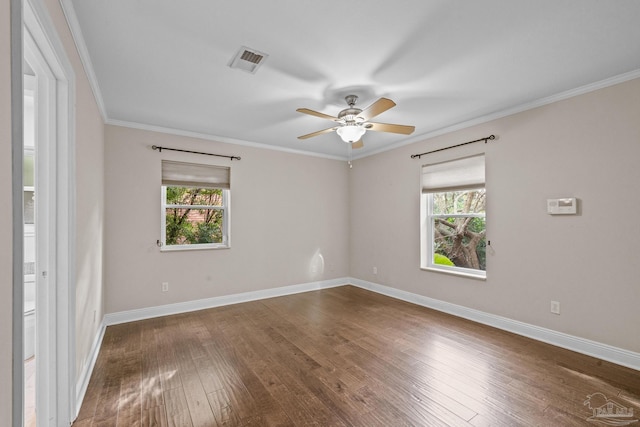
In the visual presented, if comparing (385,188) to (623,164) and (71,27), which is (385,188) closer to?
(623,164)

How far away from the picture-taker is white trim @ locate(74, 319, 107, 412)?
211cm

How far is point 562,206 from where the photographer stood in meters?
3.01

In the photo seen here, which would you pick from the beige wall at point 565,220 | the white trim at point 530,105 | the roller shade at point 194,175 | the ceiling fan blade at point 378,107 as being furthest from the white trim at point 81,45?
the beige wall at point 565,220

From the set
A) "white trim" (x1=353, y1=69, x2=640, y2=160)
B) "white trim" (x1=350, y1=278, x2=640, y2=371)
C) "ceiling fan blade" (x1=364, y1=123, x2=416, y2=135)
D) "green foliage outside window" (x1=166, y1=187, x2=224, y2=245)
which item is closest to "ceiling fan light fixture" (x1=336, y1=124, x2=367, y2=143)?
"ceiling fan blade" (x1=364, y1=123, x2=416, y2=135)

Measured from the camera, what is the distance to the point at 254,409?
2062 mm

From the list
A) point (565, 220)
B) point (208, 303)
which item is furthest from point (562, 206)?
point (208, 303)

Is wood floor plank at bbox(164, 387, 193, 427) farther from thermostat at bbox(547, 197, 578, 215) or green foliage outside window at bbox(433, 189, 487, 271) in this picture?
thermostat at bbox(547, 197, 578, 215)

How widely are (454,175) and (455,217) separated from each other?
1.98ft

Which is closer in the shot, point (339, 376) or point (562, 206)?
point (339, 376)

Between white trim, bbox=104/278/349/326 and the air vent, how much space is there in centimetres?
322

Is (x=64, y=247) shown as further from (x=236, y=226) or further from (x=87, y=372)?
(x=236, y=226)

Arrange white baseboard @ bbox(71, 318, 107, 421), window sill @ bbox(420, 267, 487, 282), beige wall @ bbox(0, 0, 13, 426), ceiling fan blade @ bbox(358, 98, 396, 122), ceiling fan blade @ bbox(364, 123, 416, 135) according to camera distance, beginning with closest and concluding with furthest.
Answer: beige wall @ bbox(0, 0, 13, 426)
white baseboard @ bbox(71, 318, 107, 421)
ceiling fan blade @ bbox(358, 98, 396, 122)
ceiling fan blade @ bbox(364, 123, 416, 135)
window sill @ bbox(420, 267, 487, 282)

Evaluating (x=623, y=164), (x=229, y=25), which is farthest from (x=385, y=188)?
(x=229, y=25)

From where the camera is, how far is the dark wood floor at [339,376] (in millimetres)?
1994
